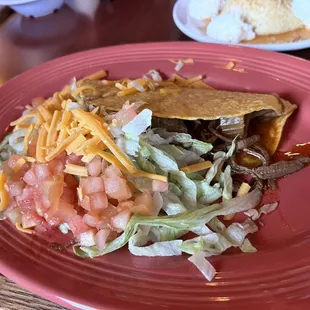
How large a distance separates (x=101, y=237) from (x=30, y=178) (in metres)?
0.23

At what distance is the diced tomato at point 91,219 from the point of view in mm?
1015

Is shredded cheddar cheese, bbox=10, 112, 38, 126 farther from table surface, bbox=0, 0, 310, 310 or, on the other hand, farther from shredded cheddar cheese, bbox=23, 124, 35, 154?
table surface, bbox=0, 0, 310, 310

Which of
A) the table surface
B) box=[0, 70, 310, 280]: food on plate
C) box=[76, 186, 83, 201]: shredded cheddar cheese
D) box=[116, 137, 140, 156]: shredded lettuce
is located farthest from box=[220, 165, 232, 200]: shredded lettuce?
the table surface

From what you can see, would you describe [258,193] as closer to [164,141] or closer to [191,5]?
[164,141]

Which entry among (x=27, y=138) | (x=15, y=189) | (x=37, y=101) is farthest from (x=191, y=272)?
(x=37, y=101)

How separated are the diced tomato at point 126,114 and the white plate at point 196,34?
623 mm

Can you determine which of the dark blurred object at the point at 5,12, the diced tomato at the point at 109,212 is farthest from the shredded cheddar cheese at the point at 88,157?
the dark blurred object at the point at 5,12

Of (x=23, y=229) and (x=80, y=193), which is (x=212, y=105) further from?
(x=23, y=229)

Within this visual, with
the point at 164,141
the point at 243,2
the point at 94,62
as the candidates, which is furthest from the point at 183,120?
the point at 243,2

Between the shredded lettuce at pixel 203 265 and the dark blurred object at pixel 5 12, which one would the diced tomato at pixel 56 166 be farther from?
the dark blurred object at pixel 5 12

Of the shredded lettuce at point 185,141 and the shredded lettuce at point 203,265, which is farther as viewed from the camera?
the shredded lettuce at point 185,141

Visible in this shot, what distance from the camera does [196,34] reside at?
5.61 ft

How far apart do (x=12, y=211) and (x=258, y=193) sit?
53 centimetres

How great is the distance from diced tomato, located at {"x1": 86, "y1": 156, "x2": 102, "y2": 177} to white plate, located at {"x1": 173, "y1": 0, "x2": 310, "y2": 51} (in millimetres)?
749
